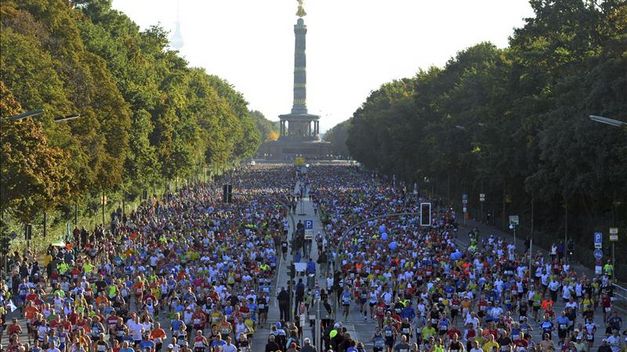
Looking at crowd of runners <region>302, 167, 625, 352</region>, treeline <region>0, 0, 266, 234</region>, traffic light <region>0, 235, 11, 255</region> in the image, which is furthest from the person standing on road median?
traffic light <region>0, 235, 11, 255</region>

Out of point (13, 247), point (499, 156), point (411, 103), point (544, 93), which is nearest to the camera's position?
point (13, 247)

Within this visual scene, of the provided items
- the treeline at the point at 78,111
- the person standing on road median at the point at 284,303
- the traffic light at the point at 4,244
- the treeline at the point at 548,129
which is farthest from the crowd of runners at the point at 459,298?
the traffic light at the point at 4,244

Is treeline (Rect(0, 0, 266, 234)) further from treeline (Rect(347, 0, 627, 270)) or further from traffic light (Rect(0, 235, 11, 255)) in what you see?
treeline (Rect(347, 0, 627, 270))

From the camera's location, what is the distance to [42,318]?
32.6 m

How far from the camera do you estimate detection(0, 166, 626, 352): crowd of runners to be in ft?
101

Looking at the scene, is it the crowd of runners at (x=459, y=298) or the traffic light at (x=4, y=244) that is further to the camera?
the traffic light at (x=4, y=244)

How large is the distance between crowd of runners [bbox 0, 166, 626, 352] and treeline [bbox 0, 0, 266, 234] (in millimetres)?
3013

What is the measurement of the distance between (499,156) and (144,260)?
26.6 metres

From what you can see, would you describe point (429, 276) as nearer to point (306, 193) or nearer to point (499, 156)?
point (499, 156)

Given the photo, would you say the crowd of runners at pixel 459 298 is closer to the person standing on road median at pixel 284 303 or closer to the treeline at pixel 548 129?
the person standing on road median at pixel 284 303

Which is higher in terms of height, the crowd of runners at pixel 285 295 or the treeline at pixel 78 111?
the treeline at pixel 78 111

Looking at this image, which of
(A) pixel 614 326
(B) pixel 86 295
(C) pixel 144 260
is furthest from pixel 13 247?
(A) pixel 614 326

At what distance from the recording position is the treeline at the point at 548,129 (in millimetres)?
52562

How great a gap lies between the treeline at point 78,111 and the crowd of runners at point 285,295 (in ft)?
9.89
